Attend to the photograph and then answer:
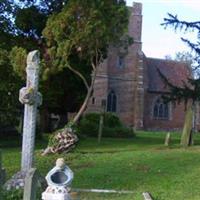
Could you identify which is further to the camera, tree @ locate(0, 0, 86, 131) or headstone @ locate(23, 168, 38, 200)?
tree @ locate(0, 0, 86, 131)

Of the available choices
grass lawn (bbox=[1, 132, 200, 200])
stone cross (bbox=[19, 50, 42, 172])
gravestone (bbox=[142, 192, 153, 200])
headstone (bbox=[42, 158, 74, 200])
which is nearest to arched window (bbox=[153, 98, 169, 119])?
grass lawn (bbox=[1, 132, 200, 200])

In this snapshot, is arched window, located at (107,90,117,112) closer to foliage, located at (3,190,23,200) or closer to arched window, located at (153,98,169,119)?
arched window, located at (153,98,169,119)

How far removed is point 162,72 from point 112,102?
656 centimetres

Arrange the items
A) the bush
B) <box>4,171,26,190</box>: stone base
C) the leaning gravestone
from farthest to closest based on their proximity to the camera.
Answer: the bush → the leaning gravestone → <box>4,171,26,190</box>: stone base

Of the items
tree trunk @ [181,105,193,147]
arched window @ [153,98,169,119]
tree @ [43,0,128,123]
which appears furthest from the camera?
arched window @ [153,98,169,119]

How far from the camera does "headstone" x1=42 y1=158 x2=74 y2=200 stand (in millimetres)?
9203

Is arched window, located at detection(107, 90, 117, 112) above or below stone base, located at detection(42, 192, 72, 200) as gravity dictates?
below

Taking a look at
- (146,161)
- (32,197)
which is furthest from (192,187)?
(32,197)

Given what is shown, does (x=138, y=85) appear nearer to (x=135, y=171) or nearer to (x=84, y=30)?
(x=84, y=30)

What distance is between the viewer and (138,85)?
66.2 metres

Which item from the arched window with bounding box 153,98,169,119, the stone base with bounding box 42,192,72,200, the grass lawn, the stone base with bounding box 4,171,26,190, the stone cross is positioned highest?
the stone cross

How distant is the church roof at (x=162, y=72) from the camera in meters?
67.4

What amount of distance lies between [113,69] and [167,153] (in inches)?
1762

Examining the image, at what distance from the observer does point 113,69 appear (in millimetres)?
66750
